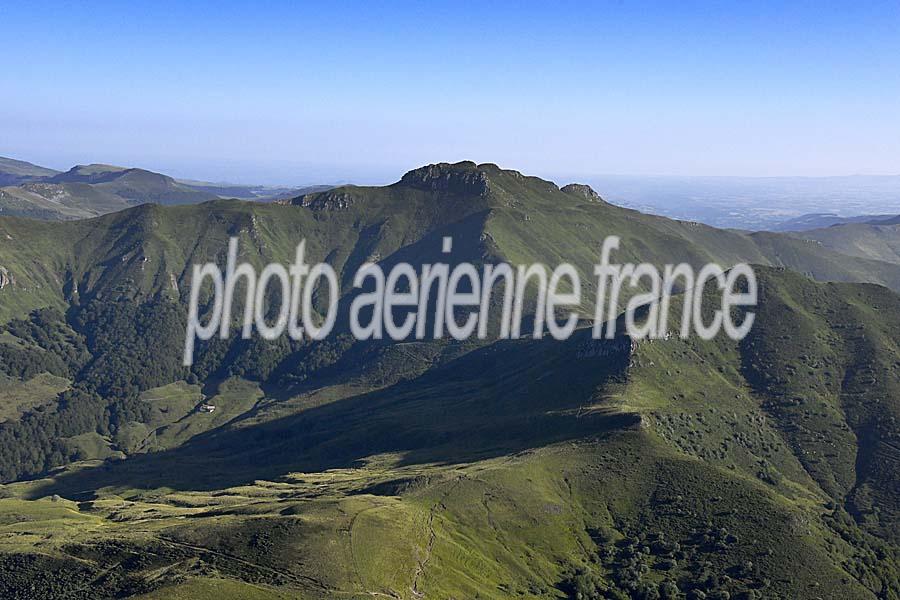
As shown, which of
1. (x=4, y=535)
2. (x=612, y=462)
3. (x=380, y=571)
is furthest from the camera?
(x=612, y=462)

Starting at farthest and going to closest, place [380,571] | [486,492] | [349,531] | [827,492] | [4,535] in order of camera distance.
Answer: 1. [827,492]
2. [486,492]
3. [4,535]
4. [349,531]
5. [380,571]

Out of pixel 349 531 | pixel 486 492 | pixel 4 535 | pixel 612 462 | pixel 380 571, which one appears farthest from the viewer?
pixel 612 462

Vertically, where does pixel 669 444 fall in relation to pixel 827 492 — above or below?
above

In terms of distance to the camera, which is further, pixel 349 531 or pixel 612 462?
pixel 612 462

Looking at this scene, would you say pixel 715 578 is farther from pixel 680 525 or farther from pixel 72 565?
pixel 72 565

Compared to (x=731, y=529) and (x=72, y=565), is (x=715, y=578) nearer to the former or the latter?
(x=731, y=529)

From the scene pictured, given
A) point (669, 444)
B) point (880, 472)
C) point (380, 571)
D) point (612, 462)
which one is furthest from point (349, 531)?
point (880, 472)

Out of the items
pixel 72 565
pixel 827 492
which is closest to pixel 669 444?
pixel 827 492

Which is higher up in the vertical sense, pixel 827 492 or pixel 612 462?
pixel 612 462

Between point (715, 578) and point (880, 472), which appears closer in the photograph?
point (715, 578)
